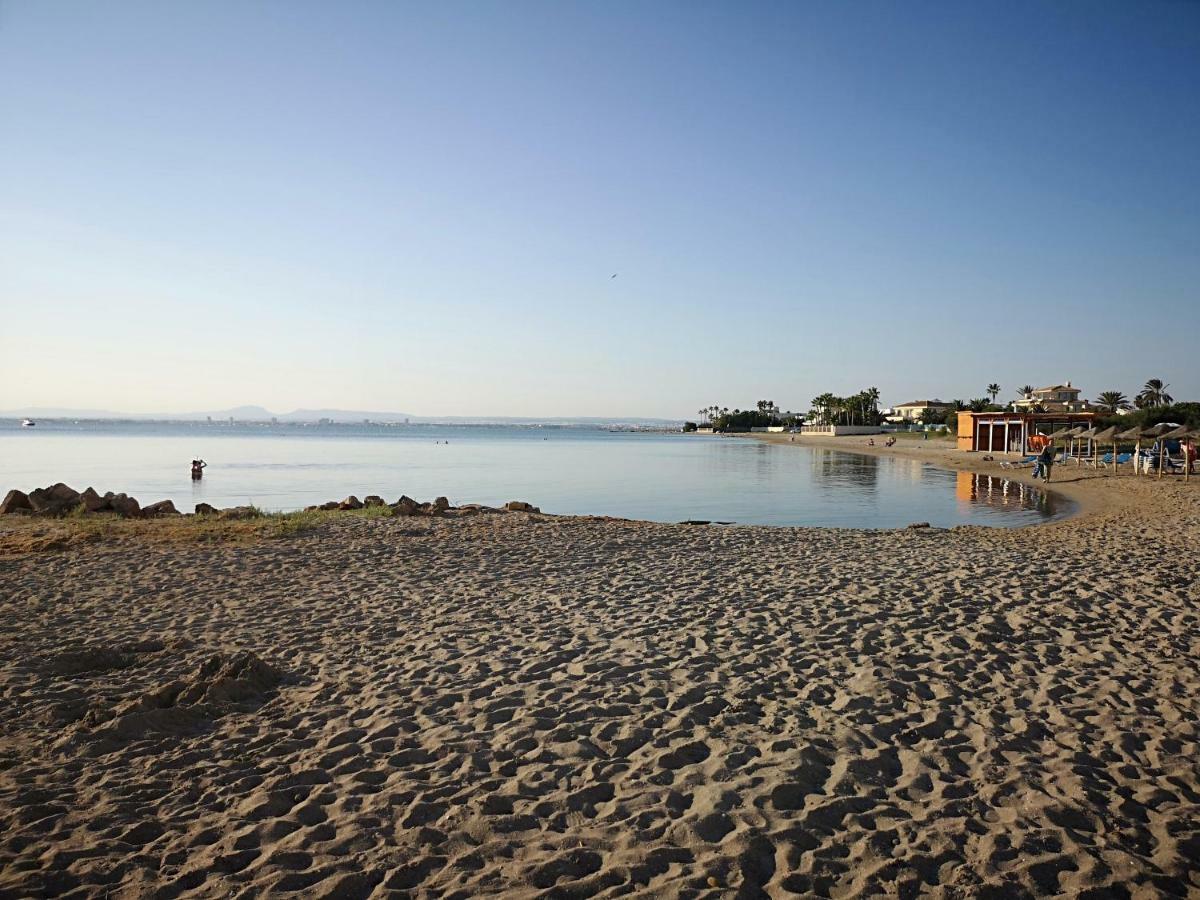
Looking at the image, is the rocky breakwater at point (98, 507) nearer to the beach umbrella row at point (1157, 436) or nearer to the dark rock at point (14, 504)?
the dark rock at point (14, 504)

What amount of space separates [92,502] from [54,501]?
99 cm

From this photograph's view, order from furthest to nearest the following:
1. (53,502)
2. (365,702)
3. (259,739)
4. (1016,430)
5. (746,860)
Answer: (1016,430), (53,502), (365,702), (259,739), (746,860)

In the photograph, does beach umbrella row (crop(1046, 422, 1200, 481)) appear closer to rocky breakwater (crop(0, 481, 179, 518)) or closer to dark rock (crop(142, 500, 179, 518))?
dark rock (crop(142, 500, 179, 518))

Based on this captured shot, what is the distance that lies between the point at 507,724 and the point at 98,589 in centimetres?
649

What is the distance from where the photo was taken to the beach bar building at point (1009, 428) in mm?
48156

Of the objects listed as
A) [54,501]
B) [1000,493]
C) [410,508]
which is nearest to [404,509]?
[410,508]

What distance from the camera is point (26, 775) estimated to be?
4090mm

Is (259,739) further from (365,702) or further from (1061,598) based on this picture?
(1061,598)

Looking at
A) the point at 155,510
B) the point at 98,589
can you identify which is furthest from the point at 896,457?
the point at 98,589

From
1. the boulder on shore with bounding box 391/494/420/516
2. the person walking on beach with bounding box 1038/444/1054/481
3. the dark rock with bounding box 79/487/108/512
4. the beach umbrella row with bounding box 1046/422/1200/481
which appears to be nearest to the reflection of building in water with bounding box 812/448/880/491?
the person walking on beach with bounding box 1038/444/1054/481

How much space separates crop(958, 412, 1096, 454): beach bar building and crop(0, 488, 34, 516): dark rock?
4946 centimetres

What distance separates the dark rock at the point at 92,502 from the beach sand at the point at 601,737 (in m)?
8.03

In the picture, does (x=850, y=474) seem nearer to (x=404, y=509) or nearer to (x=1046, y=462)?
(x=1046, y=462)

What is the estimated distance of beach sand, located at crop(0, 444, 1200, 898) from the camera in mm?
3336
